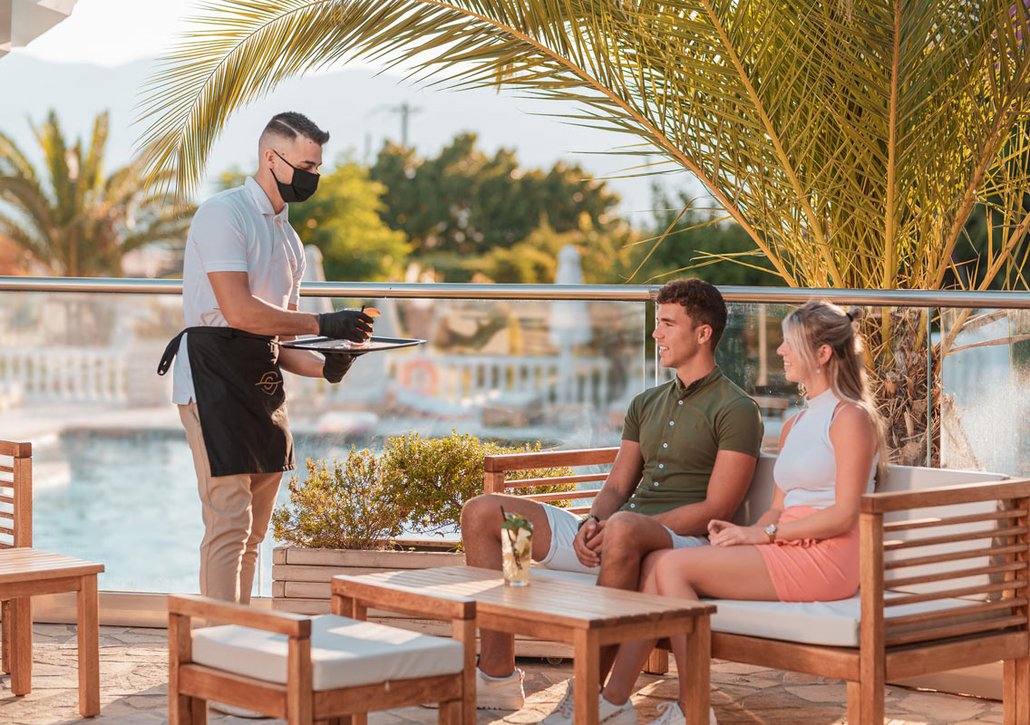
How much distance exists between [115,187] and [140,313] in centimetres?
396

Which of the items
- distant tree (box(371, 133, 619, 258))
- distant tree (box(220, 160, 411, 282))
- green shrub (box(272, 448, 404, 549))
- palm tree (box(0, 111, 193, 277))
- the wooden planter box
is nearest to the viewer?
the wooden planter box

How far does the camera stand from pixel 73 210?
33.3m


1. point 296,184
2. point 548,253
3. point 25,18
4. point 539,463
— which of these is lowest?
point 539,463

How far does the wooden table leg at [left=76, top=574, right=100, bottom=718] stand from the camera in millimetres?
3838

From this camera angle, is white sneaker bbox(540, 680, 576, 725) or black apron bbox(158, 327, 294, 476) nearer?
white sneaker bbox(540, 680, 576, 725)

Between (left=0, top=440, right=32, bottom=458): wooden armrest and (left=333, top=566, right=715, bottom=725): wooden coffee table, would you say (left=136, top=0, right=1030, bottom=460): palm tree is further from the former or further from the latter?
Answer: (left=0, top=440, right=32, bottom=458): wooden armrest

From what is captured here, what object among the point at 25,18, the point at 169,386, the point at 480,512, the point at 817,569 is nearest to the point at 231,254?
the point at 480,512

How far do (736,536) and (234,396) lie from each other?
1394 millimetres

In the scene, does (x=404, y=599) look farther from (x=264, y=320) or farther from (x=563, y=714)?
(x=264, y=320)

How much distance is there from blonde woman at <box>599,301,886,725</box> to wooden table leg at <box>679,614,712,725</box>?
0.09 metres

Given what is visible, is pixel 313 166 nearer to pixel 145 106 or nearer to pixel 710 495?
pixel 710 495

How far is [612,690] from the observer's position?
11.2 ft

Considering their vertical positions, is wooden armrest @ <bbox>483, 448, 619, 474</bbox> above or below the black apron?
below

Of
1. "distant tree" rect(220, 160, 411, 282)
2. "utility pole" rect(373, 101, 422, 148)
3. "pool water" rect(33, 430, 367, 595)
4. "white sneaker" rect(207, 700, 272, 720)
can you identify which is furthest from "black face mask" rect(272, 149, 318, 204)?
"utility pole" rect(373, 101, 422, 148)
